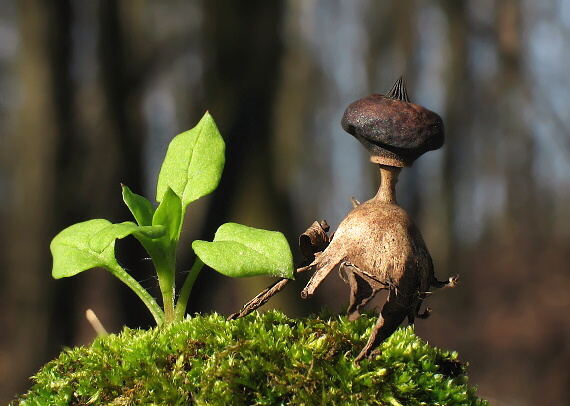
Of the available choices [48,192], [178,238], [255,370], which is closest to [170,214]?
[178,238]

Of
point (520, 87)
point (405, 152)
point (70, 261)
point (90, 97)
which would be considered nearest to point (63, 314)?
point (90, 97)

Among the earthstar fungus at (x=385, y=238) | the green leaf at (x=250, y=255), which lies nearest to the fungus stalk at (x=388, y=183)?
the earthstar fungus at (x=385, y=238)

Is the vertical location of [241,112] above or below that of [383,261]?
below

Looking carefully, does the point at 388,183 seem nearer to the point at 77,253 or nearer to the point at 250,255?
the point at 250,255

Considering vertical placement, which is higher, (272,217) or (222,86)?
(222,86)

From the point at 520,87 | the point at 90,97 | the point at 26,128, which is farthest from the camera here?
the point at 520,87

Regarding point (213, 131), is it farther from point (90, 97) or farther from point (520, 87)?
point (520, 87)
